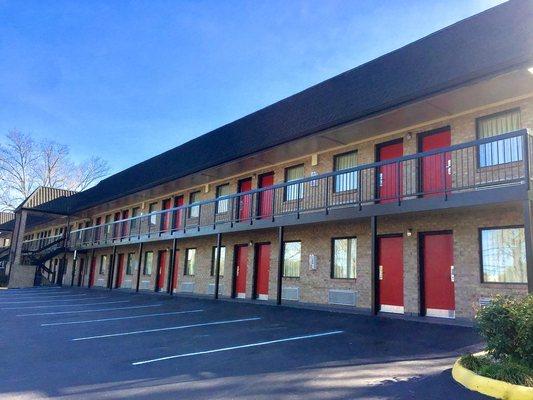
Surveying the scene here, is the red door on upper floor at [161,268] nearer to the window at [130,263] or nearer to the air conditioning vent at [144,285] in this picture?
the air conditioning vent at [144,285]

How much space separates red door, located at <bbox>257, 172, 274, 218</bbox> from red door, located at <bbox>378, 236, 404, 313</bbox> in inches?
201

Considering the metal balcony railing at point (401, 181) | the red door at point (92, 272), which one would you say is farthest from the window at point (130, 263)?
the metal balcony railing at point (401, 181)

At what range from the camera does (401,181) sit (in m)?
11.8

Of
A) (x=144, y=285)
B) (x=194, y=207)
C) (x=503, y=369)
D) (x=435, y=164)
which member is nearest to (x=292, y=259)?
(x=435, y=164)

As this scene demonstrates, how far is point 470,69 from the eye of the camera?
9672 mm

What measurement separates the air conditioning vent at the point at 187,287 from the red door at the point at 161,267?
7.44ft

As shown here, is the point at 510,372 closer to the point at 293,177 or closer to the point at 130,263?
the point at 293,177

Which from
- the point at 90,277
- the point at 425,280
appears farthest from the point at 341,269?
the point at 90,277

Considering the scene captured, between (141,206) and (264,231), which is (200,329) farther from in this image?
(141,206)

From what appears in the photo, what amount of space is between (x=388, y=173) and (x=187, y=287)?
1188 centimetres

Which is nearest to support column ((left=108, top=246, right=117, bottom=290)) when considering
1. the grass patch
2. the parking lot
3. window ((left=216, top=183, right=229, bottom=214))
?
window ((left=216, top=183, right=229, bottom=214))

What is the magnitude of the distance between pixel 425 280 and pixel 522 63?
5628mm

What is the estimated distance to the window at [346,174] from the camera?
45.1ft

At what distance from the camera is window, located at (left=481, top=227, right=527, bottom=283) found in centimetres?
995
